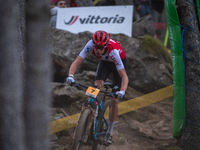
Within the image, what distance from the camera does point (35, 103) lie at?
3.43 feet

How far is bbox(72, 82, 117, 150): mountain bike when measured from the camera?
358 cm

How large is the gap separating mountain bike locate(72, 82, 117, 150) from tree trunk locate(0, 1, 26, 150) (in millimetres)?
2587

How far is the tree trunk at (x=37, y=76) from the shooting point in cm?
103

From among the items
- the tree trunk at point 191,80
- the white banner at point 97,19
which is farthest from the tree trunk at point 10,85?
the white banner at point 97,19

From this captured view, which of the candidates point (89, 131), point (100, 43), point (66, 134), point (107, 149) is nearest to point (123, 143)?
point (107, 149)

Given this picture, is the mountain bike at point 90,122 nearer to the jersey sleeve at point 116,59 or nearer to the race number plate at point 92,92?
the race number plate at point 92,92

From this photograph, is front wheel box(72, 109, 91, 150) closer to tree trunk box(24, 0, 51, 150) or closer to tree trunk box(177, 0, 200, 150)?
tree trunk box(177, 0, 200, 150)

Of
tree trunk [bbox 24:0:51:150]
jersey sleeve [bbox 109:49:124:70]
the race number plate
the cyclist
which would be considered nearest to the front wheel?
the race number plate

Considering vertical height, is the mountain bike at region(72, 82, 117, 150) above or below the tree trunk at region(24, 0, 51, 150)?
below

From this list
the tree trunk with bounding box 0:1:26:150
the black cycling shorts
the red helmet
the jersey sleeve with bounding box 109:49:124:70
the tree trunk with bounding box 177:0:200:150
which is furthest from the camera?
the black cycling shorts

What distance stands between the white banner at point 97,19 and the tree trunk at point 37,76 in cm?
665

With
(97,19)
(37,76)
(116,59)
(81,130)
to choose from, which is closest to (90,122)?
(81,130)

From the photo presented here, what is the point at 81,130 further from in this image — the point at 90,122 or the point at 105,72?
the point at 105,72

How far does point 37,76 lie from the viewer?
1.04 metres
